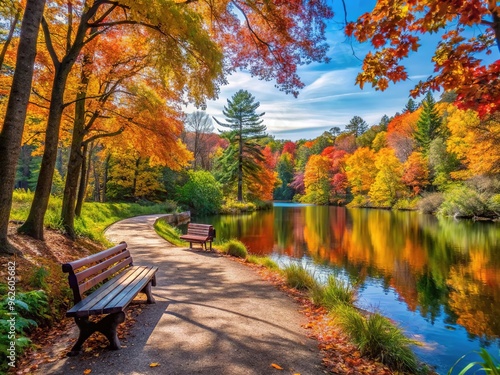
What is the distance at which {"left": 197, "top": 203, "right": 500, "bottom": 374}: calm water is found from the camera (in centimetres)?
628

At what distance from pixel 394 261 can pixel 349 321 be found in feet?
29.6

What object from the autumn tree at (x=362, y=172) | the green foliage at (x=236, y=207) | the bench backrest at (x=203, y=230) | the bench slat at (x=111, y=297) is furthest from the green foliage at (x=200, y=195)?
the autumn tree at (x=362, y=172)

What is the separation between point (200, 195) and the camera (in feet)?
104

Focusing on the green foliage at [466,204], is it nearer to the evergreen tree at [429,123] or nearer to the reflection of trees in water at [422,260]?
the reflection of trees in water at [422,260]

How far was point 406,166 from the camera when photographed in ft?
135

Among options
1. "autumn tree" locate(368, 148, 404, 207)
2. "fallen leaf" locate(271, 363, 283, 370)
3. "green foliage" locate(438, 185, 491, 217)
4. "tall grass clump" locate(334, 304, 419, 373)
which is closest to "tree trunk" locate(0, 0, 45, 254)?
"fallen leaf" locate(271, 363, 283, 370)

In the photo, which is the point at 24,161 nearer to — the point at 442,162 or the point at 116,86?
the point at 116,86

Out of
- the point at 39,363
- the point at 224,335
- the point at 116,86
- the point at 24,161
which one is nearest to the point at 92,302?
the point at 39,363

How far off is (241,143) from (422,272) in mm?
30305

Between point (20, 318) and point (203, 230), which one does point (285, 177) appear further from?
point (20, 318)

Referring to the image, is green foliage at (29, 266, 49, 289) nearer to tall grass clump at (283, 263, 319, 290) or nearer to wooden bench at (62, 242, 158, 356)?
wooden bench at (62, 242, 158, 356)

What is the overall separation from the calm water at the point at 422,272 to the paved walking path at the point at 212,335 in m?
2.67

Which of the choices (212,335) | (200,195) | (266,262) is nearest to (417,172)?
(200,195)

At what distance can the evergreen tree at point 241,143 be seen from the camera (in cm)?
3838
